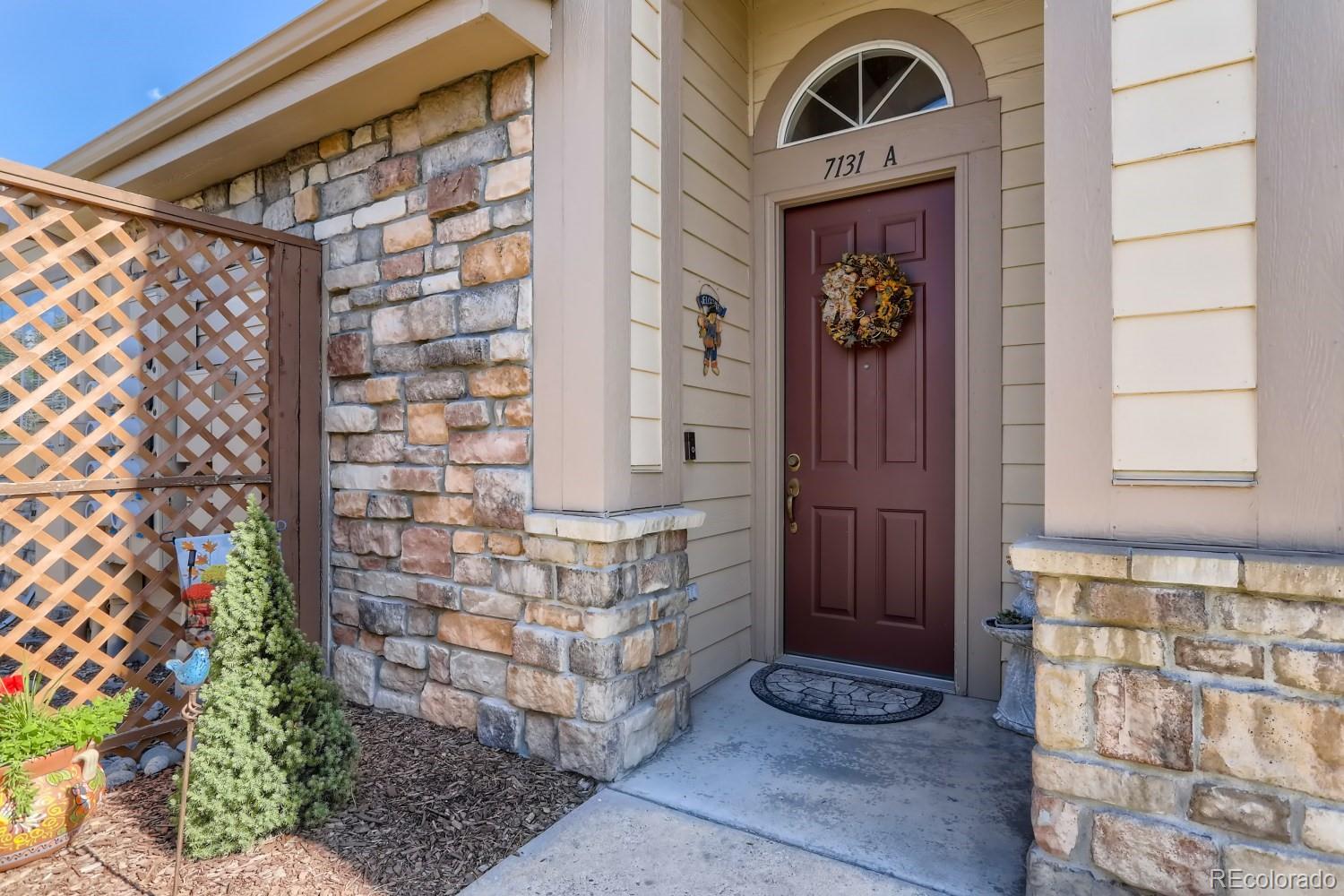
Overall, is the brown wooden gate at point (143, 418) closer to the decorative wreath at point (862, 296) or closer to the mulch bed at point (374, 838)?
the mulch bed at point (374, 838)

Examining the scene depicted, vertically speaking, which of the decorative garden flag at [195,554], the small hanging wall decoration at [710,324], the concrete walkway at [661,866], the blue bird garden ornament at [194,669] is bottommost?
the concrete walkway at [661,866]

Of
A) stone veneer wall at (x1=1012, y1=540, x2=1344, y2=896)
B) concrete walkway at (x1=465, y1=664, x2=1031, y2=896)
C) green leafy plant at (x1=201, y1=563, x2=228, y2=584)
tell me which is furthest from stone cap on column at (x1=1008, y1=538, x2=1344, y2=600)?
green leafy plant at (x1=201, y1=563, x2=228, y2=584)

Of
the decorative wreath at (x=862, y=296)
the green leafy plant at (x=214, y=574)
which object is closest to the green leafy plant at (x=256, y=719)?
the green leafy plant at (x=214, y=574)

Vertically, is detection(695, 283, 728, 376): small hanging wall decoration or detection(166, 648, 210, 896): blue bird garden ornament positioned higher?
detection(695, 283, 728, 376): small hanging wall decoration

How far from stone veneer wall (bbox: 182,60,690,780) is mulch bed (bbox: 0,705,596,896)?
18cm

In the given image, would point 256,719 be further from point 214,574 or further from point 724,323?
point 724,323

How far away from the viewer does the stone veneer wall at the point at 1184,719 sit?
146 cm

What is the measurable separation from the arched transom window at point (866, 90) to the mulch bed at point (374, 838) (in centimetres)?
303

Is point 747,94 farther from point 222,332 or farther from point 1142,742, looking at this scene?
point 1142,742

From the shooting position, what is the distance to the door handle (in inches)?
136

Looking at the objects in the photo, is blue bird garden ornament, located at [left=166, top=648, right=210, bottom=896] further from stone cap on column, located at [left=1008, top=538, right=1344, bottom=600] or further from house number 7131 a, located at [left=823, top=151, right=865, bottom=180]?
house number 7131 a, located at [left=823, top=151, right=865, bottom=180]

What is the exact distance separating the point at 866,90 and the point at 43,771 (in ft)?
12.6

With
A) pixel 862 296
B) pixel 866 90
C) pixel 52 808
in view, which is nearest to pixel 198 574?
pixel 52 808

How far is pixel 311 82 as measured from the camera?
2.74 meters
